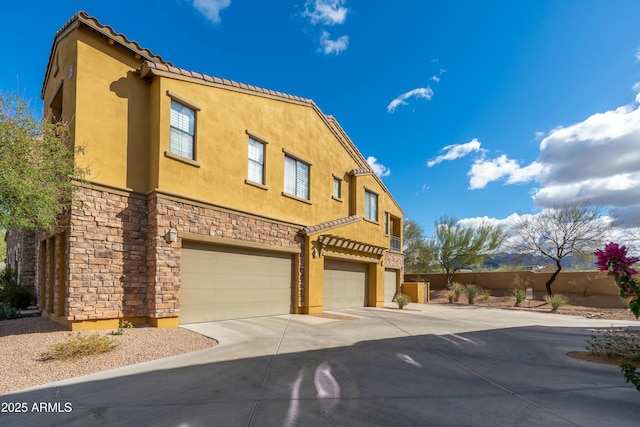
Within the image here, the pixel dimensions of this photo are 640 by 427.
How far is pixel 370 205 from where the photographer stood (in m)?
21.7

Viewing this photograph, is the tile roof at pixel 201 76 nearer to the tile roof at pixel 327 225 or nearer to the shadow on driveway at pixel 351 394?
the tile roof at pixel 327 225

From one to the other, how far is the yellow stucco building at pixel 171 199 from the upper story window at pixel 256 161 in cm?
5

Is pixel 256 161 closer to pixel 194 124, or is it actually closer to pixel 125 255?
pixel 194 124

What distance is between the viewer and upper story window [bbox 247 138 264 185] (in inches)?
530

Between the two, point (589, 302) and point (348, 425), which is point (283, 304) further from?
point (589, 302)

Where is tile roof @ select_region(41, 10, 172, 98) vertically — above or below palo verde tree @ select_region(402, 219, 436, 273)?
above

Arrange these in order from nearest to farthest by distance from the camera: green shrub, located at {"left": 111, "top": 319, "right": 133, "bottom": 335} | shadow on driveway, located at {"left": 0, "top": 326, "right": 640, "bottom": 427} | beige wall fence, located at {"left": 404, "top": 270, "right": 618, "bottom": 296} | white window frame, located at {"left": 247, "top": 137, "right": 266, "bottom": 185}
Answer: shadow on driveway, located at {"left": 0, "top": 326, "right": 640, "bottom": 427} → green shrub, located at {"left": 111, "top": 319, "right": 133, "bottom": 335} → white window frame, located at {"left": 247, "top": 137, "right": 266, "bottom": 185} → beige wall fence, located at {"left": 404, "top": 270, "right": 618, "bottom": 296}

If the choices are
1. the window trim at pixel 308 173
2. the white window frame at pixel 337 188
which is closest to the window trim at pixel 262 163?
the window trim at pixel 308 173

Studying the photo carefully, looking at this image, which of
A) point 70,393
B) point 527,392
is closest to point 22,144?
point 70,393

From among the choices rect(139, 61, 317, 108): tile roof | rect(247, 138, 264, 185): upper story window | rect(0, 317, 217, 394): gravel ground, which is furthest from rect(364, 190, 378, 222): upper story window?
rect(0, 317, 217, 394): gravel ground

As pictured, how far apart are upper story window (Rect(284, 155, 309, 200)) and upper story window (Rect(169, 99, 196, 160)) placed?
4.54m

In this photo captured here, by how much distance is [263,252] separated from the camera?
13.6m

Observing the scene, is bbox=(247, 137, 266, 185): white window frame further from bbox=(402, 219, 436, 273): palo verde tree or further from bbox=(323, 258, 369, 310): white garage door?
bbox=(402, 219, 436, 273): palo verde tree

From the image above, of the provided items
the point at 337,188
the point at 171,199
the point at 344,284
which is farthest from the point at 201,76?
the point at 344,284
